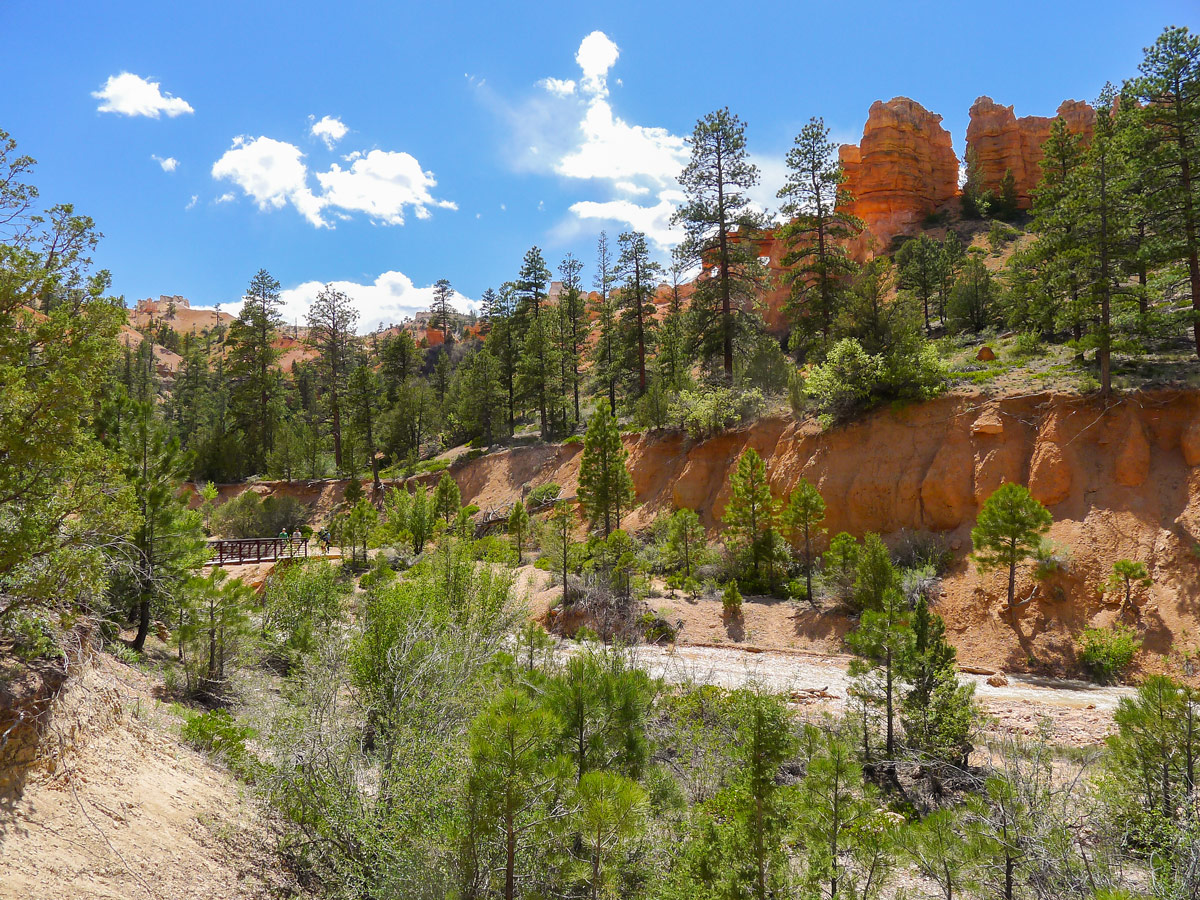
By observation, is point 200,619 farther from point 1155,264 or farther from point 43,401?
point 1155,264

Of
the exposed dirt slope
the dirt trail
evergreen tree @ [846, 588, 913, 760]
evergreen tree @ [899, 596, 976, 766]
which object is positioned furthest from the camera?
the dirt trail

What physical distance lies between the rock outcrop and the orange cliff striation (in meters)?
5.28

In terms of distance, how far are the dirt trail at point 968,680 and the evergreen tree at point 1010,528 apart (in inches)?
112

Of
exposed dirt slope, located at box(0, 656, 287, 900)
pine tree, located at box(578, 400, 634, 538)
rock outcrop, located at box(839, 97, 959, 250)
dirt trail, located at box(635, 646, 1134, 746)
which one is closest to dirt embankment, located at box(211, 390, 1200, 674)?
dirt trail, located at box(635, 646, 1134, 746)

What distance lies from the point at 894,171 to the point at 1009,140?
1612 cm

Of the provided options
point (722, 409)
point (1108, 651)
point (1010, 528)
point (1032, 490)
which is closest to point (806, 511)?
point (1010, 528)

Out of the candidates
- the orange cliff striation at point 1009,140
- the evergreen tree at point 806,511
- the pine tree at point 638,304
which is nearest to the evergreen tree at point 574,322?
the pine tree at point 638,304

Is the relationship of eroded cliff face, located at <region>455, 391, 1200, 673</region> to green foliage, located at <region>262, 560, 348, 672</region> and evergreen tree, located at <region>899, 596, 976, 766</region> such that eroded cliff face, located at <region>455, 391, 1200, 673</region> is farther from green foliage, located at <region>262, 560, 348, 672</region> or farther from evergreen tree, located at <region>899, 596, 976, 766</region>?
green foliage, located at <region>262, 560, 348, 672</region>

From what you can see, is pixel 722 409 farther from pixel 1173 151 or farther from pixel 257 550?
pixel 257 550

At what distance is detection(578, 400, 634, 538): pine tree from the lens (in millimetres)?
24047

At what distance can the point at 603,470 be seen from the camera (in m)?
24.1

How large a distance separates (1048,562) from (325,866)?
17.6 metres

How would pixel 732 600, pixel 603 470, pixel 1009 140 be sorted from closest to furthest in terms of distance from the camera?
1. pixel 732 600
2. pixel 603 470
3. pixel 1009 140

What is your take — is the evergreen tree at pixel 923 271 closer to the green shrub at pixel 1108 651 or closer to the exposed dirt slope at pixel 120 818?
the green shrub at pixel 1108 651
